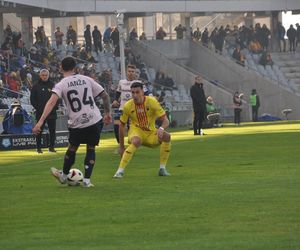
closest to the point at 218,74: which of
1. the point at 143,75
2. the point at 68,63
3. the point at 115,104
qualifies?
the point at 143,75

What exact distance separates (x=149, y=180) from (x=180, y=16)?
171ft

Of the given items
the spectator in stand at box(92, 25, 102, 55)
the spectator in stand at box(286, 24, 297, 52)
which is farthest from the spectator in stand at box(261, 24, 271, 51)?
the spectator in stand at box(92, 25, 102, 55)

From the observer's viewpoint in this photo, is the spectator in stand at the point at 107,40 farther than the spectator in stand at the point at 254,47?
No

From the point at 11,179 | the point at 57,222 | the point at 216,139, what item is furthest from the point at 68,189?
the point at 216,139

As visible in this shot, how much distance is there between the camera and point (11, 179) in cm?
1788

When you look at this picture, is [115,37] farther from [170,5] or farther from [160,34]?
[170,5]

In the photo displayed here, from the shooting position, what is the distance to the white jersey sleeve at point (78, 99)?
50.1 ft

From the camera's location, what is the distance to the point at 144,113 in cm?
1734

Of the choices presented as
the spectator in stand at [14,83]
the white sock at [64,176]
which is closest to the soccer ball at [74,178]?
the white sock at [64,176]

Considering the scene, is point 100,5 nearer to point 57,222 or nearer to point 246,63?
point 246,63

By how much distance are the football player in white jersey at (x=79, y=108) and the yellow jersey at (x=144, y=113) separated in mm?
1858

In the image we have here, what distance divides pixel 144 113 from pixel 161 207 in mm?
5100

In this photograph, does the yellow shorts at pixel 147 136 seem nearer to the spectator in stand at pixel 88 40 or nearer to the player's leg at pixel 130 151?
the player's leg at pixel 130 151

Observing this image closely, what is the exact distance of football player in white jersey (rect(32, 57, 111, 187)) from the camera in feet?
50.0
